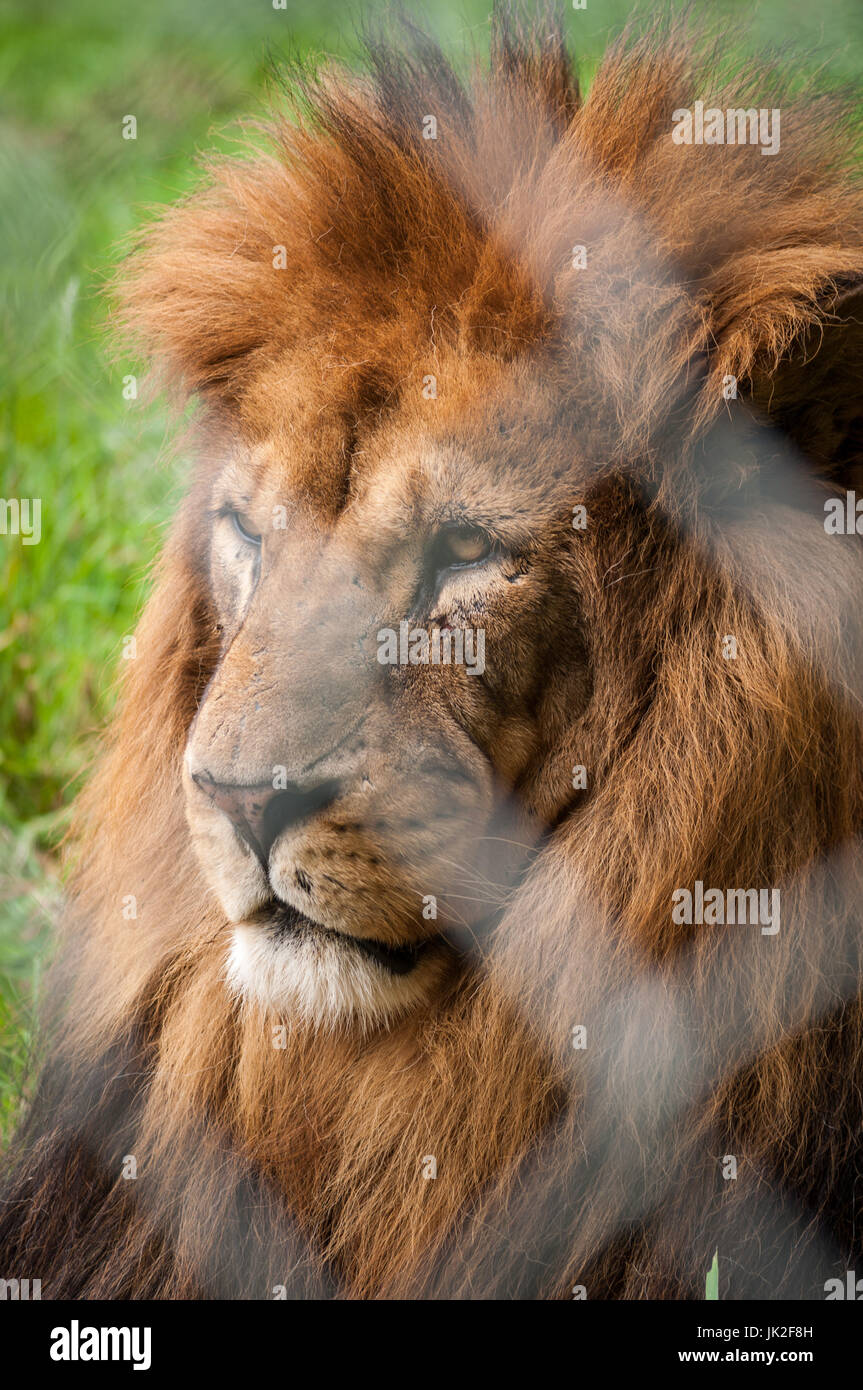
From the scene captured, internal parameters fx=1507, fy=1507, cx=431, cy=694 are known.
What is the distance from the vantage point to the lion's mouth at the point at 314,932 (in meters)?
2.29

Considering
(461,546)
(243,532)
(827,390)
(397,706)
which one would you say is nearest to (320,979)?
(397,706)

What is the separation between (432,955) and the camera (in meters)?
2.39

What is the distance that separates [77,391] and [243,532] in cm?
265

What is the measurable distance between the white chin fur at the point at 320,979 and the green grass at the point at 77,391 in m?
1.14

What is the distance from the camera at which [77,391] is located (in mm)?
5066

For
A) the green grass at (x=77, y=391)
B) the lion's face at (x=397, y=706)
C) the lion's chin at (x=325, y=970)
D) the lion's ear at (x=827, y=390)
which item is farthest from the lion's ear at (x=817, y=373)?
the green grass at (x=77, y=391)

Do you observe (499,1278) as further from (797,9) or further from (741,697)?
(797,9)

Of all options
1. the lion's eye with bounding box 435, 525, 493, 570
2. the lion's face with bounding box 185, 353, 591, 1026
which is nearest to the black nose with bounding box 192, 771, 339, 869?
the lion's face with bounding box 185, 353, 591, 1026

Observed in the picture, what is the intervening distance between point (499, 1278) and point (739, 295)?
1.59m

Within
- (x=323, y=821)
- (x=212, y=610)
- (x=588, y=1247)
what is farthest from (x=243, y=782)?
(x=588, y=1247)

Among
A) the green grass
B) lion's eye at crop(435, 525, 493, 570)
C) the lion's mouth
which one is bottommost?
the lion's mouth

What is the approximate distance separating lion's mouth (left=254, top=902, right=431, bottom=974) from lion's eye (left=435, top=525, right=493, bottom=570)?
58 centimetres

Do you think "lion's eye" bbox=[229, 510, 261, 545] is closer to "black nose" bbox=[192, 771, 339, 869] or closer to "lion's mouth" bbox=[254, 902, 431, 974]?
"black nose" bbox=[192, 771, 339, 869]

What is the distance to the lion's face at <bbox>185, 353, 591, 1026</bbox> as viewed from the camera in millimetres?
2225
